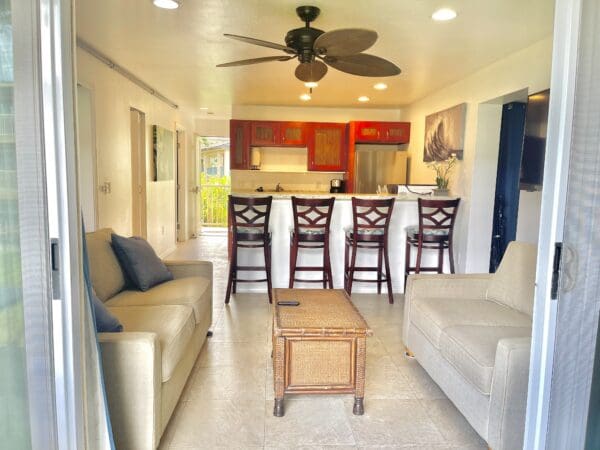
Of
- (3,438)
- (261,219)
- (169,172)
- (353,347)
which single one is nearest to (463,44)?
(261,219)

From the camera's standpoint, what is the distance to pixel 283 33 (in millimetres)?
3328

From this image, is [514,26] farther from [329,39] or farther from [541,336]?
[541,336]

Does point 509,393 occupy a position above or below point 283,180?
below

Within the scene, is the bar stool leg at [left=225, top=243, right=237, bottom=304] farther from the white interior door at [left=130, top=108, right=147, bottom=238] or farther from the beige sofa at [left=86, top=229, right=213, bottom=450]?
the white interior door at [left=130, top=108, right=147, bottom=238]

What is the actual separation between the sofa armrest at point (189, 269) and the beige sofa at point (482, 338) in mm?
1517

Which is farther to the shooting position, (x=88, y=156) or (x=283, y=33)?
(x=88, y=156)

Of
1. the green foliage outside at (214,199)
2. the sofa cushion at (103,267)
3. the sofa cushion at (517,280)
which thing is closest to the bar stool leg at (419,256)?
the sofa cushion at (517,280)

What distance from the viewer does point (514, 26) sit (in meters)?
3.07

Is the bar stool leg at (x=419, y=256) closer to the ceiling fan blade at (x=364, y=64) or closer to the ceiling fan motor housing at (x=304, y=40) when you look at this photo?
the ceiling fan blade at (x=364, y=64)

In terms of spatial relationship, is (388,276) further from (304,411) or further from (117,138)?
(117,138)

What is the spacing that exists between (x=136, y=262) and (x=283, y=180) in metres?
4.52

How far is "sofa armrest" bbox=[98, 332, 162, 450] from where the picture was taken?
65.4 inches

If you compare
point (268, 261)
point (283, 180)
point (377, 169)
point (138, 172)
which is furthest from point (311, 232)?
point (283, 180)

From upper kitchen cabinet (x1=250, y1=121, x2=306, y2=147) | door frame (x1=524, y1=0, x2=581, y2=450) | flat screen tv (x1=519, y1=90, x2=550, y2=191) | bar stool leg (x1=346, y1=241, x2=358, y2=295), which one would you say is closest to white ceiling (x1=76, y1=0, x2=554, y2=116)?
flat screen tv (x1=519, y1=90, x2=550, y2=191)
